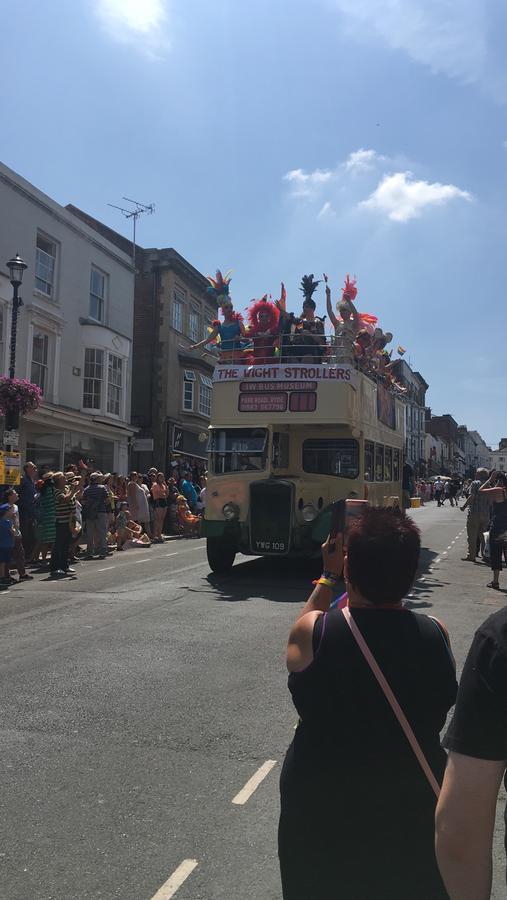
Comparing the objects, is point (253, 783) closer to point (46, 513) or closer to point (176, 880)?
point (176, 880)

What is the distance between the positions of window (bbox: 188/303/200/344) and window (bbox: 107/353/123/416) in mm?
8868

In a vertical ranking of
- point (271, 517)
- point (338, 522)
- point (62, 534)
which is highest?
point (338, 522)

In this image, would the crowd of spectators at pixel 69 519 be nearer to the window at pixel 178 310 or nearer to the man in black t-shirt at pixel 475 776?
the man in black t-shirt at pixel 475 776

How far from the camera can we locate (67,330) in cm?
2298

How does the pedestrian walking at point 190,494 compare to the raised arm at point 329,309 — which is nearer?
the raised arm at point 329,309

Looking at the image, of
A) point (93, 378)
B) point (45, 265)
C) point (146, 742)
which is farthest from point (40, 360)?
point (146, 742)

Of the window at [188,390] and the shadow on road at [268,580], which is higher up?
the window at [188,390]

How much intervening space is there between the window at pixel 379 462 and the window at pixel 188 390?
19.6 metres

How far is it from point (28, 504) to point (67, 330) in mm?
10998

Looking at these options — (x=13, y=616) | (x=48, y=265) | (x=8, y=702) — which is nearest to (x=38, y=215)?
(x=48, y=265)

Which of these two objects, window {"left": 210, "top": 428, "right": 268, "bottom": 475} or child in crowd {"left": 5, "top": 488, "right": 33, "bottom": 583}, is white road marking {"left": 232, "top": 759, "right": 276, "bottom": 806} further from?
window {"left": 210, "top": 428, "right": 268, "bottom": 475}

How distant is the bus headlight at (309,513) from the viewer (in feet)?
38.6

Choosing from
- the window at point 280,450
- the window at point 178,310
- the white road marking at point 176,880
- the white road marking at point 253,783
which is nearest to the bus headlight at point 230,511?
the window at point 280,450

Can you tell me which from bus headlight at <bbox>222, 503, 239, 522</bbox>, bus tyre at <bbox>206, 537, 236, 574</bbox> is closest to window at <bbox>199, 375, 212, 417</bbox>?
bus tyre at <bbox>206, 537, 236, 574</bbox>
